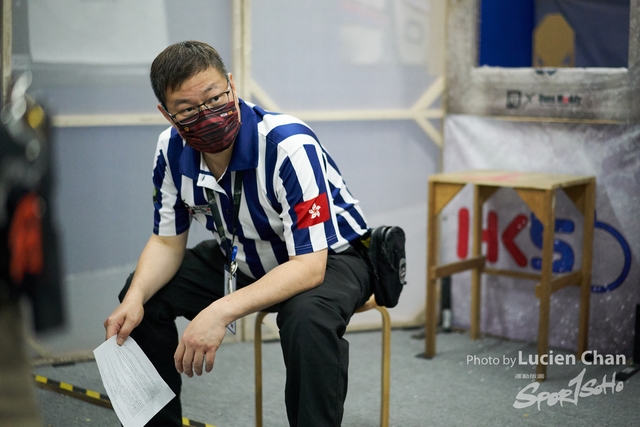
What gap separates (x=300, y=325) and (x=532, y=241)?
→ 1.71 meters

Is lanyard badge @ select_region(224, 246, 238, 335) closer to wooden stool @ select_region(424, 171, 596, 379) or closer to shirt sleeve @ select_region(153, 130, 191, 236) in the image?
shirt sleeve @ select_region(153, 130, 191, 236)

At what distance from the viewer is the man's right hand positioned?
6.06 feet

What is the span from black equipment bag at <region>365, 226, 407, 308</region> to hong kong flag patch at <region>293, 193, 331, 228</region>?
21 cm

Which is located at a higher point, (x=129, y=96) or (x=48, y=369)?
(x=129, y=96)

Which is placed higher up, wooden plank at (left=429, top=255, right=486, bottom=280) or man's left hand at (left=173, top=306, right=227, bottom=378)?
man's left hand at (left=173, top=306, right=227, bottom=378)

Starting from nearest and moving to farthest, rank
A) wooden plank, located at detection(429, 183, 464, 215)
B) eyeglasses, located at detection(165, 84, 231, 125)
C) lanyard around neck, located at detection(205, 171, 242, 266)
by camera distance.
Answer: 1. eyeglasses, located at detection(165, 84, 231, 125)
2. lanyard around neck, located at detection(205, 171, 242, 266)
3. wooden plank, located at detection(429, 183, 464, 215)

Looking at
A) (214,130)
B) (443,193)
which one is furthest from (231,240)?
(443,193)

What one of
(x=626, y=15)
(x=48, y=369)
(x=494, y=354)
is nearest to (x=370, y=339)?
(x=494, y=354)

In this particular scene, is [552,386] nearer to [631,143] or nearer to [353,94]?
[631,143]

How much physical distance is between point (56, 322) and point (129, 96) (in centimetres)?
121

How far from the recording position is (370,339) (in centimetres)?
322

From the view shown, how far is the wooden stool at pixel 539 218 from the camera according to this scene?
104 inches

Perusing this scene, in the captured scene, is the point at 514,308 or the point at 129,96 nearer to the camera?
the point at 129,96

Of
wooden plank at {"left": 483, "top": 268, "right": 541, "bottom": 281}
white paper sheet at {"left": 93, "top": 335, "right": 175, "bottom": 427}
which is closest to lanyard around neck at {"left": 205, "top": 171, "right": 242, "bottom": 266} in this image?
white paper sheet at {"left": 93, "top": 335, "right": 175, "bottom": 427}
